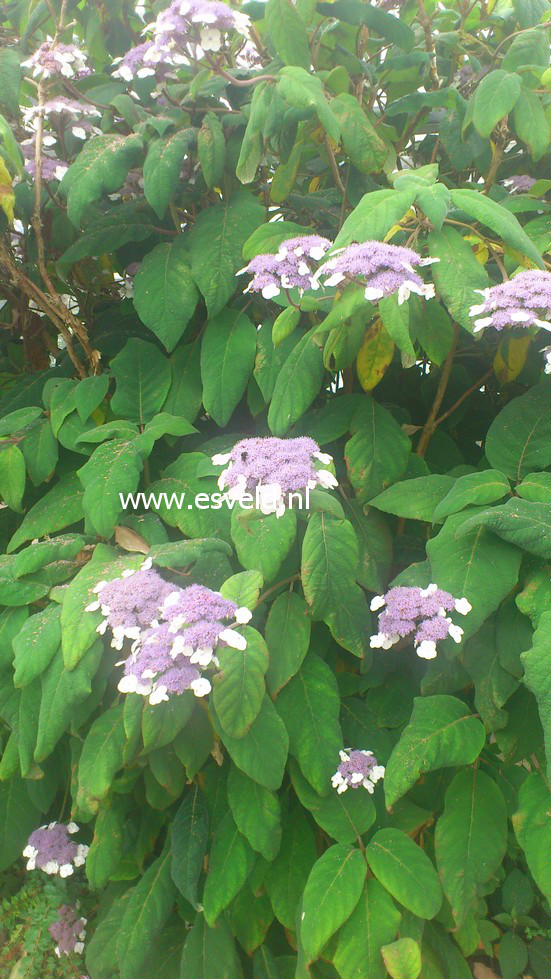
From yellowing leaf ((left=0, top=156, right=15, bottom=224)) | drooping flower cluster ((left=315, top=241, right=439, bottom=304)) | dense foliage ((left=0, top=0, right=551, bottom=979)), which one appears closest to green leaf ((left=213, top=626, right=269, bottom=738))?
dense foliage ((left=0, top=0, right=551, bottom=979))

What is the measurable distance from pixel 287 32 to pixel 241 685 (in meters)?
0.92

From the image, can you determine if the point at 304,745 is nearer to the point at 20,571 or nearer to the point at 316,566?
the point at 316,566

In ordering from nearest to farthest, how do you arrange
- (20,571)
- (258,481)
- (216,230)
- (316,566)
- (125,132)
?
1. (258,481)
2. (316,566)
3. (20,571)
4. (216,230)
5. (125,132)

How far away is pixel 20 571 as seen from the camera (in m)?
1.00

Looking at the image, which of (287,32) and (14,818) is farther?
(14,818)

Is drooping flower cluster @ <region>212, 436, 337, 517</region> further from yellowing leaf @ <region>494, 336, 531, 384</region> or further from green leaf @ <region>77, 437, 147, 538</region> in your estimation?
yellowing leaf @ <region>494, 336, 531, 384</region>

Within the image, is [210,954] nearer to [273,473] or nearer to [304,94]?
[273,473]

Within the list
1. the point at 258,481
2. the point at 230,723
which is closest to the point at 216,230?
the point at 258,481

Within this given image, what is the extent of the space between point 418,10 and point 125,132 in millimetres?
557

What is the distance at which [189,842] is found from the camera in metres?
1.01

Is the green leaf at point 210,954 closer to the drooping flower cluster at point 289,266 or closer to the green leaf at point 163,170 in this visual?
the drooping flower cluster at point 289,266

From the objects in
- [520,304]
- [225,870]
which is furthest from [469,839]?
[520,304]

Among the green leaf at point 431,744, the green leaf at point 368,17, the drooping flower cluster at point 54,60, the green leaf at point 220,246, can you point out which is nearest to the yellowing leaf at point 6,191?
the drooping flower cluster at point 54,60

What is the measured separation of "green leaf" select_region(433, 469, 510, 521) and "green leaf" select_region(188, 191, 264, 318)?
1.58 ft
